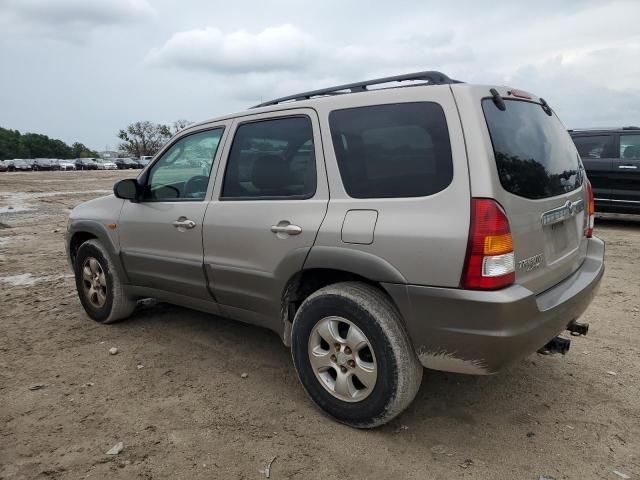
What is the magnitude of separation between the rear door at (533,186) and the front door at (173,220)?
194 cm

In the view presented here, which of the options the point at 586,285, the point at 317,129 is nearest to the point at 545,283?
the point at 586,285

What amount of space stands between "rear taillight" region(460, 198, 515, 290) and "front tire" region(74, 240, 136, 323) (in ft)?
10.5

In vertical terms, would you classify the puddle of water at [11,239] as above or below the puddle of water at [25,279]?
above

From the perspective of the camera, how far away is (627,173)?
28.5 feet

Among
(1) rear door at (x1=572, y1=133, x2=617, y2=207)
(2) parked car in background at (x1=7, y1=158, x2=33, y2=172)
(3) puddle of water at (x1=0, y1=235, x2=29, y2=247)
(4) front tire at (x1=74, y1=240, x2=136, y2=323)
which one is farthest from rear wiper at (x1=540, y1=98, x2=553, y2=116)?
(2) parked car in background at (x1=7, y1=158, x2=33, y2=172)

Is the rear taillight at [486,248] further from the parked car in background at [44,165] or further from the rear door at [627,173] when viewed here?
the parked car in background at [44,165]

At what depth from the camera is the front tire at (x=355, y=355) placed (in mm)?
2543

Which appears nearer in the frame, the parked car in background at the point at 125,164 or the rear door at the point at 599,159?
the rear door at the point at 599,159

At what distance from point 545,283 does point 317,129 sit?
1.53 m

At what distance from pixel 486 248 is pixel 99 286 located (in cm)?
358

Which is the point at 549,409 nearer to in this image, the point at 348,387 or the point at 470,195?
the point at 348,387

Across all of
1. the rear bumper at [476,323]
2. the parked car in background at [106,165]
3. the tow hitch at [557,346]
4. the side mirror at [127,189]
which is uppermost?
the parked car in background at [106,165]

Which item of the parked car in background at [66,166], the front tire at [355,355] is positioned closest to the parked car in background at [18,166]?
the parked car in background at [66,166]

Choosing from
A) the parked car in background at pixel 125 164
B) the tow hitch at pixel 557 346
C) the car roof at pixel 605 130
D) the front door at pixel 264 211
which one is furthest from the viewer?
the parked car in background at pixel 125 164
